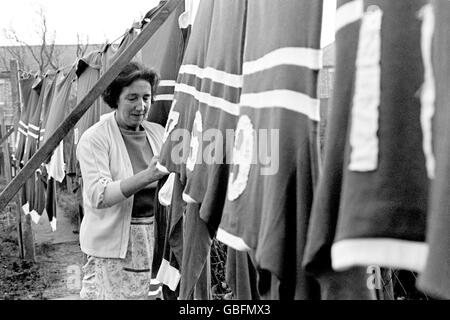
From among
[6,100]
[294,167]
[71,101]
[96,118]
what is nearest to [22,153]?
[71,101]

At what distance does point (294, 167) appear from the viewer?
1.02 metres

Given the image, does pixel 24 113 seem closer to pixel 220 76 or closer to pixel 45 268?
pixel 45 268

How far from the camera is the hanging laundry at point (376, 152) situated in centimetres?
78

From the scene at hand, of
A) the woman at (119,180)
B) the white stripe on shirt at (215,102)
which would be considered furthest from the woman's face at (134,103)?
the white stripe on shirt at (215,102)

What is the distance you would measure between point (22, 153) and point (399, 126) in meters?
5.43

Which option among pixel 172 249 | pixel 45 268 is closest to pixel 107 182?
pixel 172 249

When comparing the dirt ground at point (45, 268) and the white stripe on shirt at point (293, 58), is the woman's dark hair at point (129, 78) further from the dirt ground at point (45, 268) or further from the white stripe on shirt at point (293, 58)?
the dirt ground at point (45, 268)

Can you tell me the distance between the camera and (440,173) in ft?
2.45

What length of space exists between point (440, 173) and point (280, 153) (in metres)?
0.34

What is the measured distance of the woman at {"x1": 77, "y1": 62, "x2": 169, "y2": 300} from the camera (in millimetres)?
2465

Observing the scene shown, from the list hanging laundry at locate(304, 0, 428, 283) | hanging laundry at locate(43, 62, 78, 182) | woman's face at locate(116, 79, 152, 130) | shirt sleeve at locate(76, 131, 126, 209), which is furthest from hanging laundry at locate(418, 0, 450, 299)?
hanging laundry at locate(43, 62, 78, 182)

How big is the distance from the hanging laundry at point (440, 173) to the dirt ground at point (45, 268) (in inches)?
180

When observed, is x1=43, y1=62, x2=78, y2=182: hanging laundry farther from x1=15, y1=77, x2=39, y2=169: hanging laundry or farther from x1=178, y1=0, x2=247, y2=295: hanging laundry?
x1=178, y1=0, x2=247, y2=295: hanging laundry
